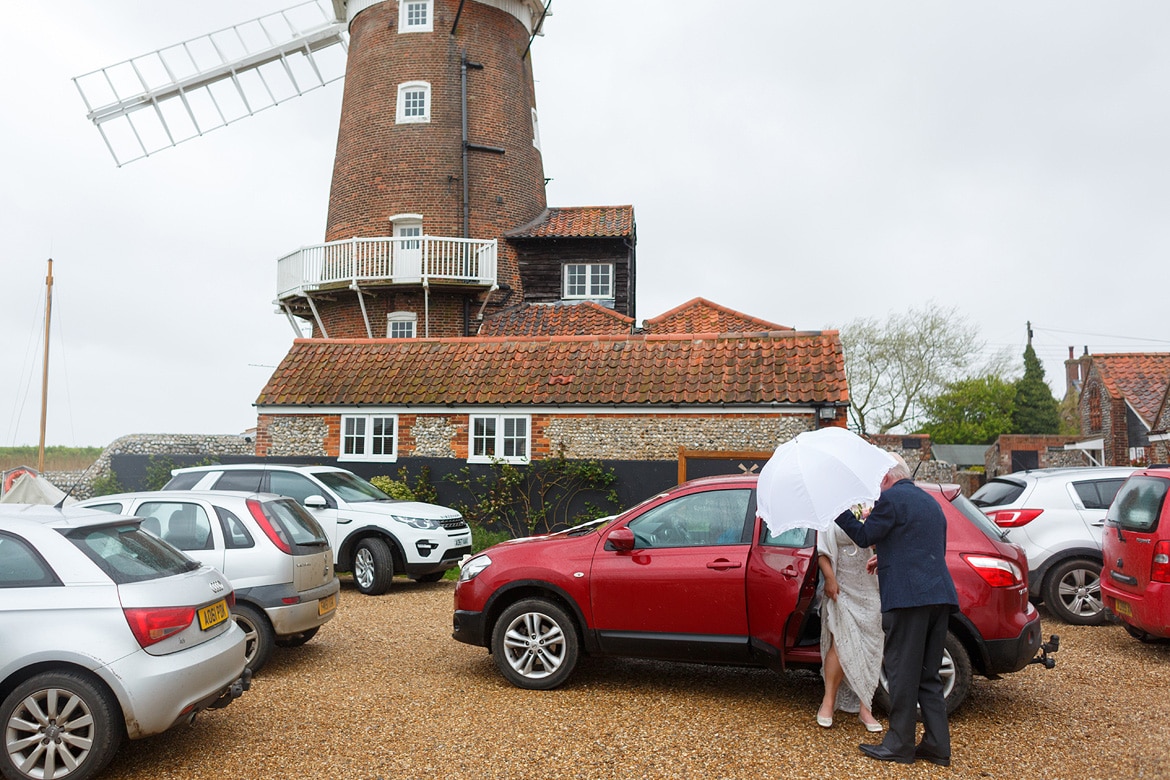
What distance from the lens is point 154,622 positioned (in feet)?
16.3

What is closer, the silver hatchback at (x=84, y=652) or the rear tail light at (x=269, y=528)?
the silver hatchback at (x=84, y=652)

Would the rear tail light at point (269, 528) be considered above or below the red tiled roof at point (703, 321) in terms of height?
below

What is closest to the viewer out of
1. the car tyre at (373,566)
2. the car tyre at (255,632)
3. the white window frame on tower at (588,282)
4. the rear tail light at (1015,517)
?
the car tyre at (255,632)

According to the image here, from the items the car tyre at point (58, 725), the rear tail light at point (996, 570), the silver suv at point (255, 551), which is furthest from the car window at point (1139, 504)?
the car tyre at point (58, 725)

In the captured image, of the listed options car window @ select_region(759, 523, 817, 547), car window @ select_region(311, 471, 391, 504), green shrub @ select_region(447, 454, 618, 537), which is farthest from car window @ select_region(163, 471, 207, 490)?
car window @ select_region(759, 523, 817, 547)

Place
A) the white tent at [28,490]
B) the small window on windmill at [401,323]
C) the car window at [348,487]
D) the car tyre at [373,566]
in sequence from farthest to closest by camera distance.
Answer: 1. the small window on windmill at [401,323]
2. the white tent at [28,490]
3. the car window at [348,487]
4. the car tyre at [373,566]

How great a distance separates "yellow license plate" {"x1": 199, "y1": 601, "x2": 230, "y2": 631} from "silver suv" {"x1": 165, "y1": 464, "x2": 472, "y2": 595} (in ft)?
20.2

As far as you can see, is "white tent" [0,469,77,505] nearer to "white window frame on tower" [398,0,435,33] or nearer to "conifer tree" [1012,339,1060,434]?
"white window frame on tower" [398,0,435,33]

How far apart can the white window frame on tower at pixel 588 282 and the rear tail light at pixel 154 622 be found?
71.6 ft

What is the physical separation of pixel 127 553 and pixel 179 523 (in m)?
2.48

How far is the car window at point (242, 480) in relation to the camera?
11.9 metres

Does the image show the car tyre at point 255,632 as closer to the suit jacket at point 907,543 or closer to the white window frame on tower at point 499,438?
the suit jacket at point 907,543

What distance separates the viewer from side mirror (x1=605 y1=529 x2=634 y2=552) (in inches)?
266

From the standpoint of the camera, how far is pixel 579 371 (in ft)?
56.6
